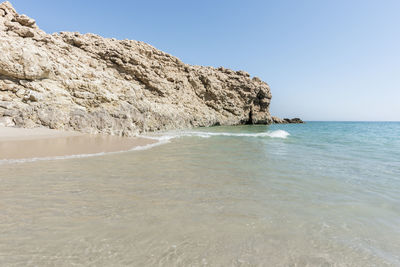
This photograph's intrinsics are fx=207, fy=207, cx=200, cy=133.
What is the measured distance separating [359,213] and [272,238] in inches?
67.0

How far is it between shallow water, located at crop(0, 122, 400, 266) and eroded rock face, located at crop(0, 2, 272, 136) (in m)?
9.60

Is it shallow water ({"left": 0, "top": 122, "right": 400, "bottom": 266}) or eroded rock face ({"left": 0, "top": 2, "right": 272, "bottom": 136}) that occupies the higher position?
eroded rock face ({"left": 0, "top": 2, "right": 272, "bottom": 136})

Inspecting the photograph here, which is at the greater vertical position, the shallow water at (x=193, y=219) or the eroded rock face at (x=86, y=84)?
the eroded rock face at (x=86, y=84)

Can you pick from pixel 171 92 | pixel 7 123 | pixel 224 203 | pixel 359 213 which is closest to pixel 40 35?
pixel 7 123

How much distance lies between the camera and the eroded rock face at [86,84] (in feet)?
41.5

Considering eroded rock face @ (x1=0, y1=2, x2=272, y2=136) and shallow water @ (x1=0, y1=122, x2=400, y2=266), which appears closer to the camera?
shallow water @ (x1=0, y1=122, x2=400, y2=266)

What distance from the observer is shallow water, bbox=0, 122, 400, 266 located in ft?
6.55

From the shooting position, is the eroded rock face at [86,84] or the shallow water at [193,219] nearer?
the shallow water at [193,219]

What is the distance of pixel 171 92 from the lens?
32.2 m

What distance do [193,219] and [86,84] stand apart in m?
16.0

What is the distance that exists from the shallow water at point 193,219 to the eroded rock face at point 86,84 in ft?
31.5

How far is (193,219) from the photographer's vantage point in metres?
2.72

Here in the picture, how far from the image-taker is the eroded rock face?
41.5ft

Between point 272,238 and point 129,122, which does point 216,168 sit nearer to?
point 272,238
